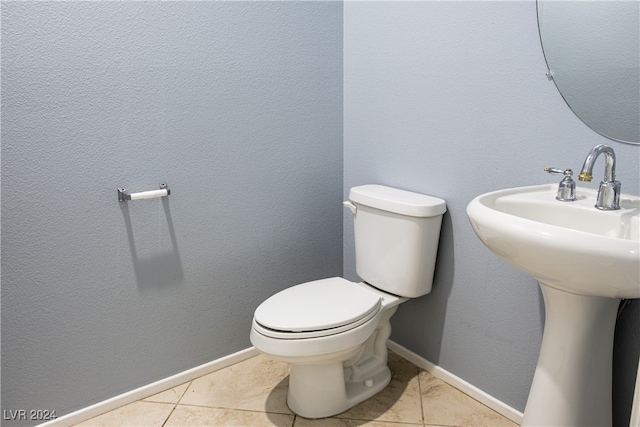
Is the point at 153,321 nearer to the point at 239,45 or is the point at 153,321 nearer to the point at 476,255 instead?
the point at 239,45

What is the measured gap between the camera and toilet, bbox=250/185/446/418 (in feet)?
4.86

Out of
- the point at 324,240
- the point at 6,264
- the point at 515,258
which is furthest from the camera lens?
the point at 324,240

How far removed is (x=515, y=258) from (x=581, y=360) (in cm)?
39

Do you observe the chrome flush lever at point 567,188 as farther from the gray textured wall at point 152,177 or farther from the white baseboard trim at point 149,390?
the white baseboard trim at point 149,390

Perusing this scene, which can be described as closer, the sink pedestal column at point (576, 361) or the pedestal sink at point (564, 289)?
the pedestal sink at point (564, 289)

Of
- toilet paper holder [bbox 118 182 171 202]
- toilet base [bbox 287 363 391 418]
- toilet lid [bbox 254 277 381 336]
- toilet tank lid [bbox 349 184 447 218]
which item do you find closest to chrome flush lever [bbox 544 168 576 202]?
toilet tank lid [bbox 349 184 447 218]

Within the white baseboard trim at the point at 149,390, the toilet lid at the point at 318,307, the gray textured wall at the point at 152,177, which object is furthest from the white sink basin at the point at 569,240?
the white baseboard trim at the point at 149,390

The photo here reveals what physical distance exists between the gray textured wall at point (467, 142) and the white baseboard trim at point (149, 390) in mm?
728

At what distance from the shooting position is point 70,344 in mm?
1573

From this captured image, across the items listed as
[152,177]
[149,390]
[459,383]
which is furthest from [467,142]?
[149,390]

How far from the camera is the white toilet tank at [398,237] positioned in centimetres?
169

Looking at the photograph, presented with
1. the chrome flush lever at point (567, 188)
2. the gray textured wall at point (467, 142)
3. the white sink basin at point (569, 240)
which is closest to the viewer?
the white sink basin at point (569, 240)

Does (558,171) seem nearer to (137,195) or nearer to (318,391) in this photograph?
(318,391)

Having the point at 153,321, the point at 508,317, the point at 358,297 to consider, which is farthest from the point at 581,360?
the point at 153,321
